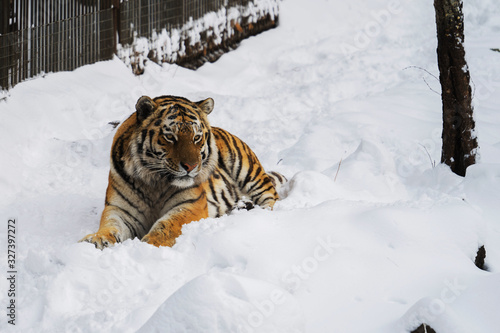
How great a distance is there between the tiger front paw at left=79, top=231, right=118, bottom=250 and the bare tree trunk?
296cm

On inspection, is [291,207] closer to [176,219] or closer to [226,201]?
[226,201]

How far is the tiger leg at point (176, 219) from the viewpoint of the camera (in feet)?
13.4

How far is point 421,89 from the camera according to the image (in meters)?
8.41

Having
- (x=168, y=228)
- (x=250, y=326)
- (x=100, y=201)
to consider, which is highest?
(x=250, y=326)

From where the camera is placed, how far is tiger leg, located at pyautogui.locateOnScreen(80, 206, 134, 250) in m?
3.98

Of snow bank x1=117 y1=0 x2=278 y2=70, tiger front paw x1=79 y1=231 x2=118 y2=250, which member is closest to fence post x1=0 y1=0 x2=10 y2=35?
snow bank x1=117 y1=0 x2=278 y2=70

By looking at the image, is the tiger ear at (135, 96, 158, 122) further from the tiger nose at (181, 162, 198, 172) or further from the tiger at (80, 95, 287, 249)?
the tiger nose at (181, 162, 198, 172)

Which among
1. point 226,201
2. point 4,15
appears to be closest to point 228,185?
point 226,201

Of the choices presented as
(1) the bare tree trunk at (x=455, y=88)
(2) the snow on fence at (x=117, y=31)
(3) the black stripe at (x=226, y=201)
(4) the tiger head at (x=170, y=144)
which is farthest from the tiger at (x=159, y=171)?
(2) the snow on fence at (x=117, y=31)

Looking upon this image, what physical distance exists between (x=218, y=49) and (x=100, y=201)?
563cm

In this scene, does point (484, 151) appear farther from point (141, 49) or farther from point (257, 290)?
point (141, 49)

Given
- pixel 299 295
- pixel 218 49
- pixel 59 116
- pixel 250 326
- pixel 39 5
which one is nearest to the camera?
pixel 250 326

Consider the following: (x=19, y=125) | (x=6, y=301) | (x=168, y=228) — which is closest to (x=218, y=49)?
(x=19, y=125)

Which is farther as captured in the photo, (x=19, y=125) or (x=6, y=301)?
(x=19, y=125)
